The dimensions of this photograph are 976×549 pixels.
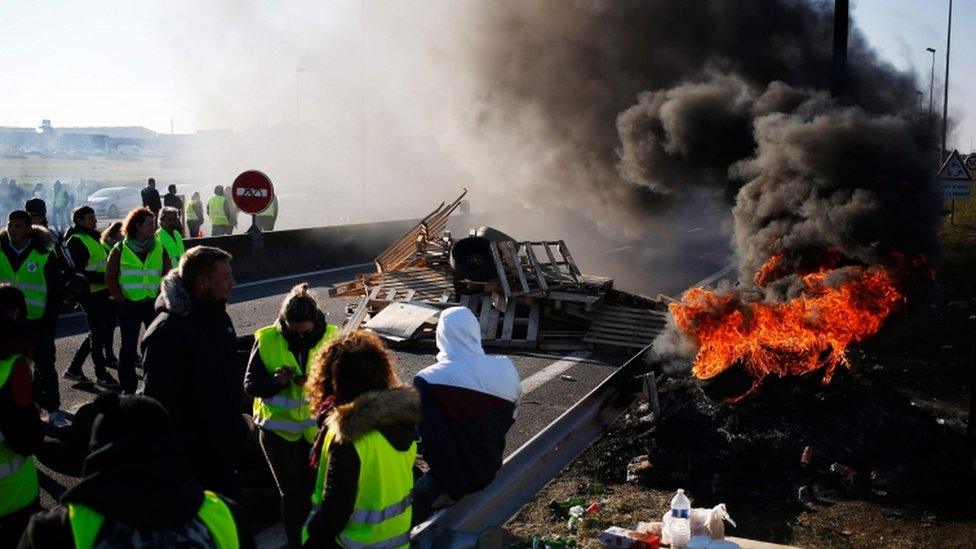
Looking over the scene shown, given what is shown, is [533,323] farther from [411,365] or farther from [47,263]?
[47,263]

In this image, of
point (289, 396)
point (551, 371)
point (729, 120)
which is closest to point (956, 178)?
point (729, 120)

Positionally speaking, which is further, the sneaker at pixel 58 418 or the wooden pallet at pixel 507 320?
the wooden pallet at pixel 507 320

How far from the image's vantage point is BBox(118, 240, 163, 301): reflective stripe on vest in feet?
28.7

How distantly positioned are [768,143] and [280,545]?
8204mm

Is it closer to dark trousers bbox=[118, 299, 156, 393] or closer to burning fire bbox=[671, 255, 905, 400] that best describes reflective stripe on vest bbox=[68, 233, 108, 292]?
dark trousers bbox=[118, 299, 156, 393]

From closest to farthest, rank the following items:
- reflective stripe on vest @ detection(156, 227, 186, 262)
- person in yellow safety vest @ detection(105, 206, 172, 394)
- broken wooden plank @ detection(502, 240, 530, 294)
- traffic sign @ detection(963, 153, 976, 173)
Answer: person in yellow safety vest @ detection(105, 206, 172, 394), reflective stripe on vest @ detection(156, 227, 186, 262), broken wooden plank @ detection(502, 240, 530, 294), traffic sign @ detection(963, 153, 976, 173)

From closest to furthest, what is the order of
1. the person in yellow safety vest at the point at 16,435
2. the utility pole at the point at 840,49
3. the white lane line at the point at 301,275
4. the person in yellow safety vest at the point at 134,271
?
1. the person in yellow safety vest at the point at 16,435
2. the person in yellow safety vest at the point at 134,271
3. the utility pole at the point at 840,49
4. the white lane line at the point at 301,275

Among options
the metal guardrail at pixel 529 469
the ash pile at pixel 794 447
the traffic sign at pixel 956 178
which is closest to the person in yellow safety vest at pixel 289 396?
the metal guardrail at pixel 529 469

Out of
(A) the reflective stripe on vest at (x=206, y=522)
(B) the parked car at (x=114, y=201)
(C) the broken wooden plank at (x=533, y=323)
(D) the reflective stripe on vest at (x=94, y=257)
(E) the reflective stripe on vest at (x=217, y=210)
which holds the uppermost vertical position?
(B) the parked car at (x=114, y=201)

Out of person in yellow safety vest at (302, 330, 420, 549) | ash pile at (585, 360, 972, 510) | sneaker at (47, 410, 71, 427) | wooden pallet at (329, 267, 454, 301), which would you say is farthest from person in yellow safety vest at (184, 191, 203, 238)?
person in yellow safety vest at (302, 330, 420, 549)

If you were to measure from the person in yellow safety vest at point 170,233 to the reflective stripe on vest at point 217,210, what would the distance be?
1194 cm

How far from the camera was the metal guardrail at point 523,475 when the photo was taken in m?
4.57

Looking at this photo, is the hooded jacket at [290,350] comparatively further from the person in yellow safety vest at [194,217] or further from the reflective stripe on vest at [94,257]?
the person in yellow safety vest at [194,217]

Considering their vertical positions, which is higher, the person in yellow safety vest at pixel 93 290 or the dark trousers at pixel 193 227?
the dark trousers at pixel 193 227
